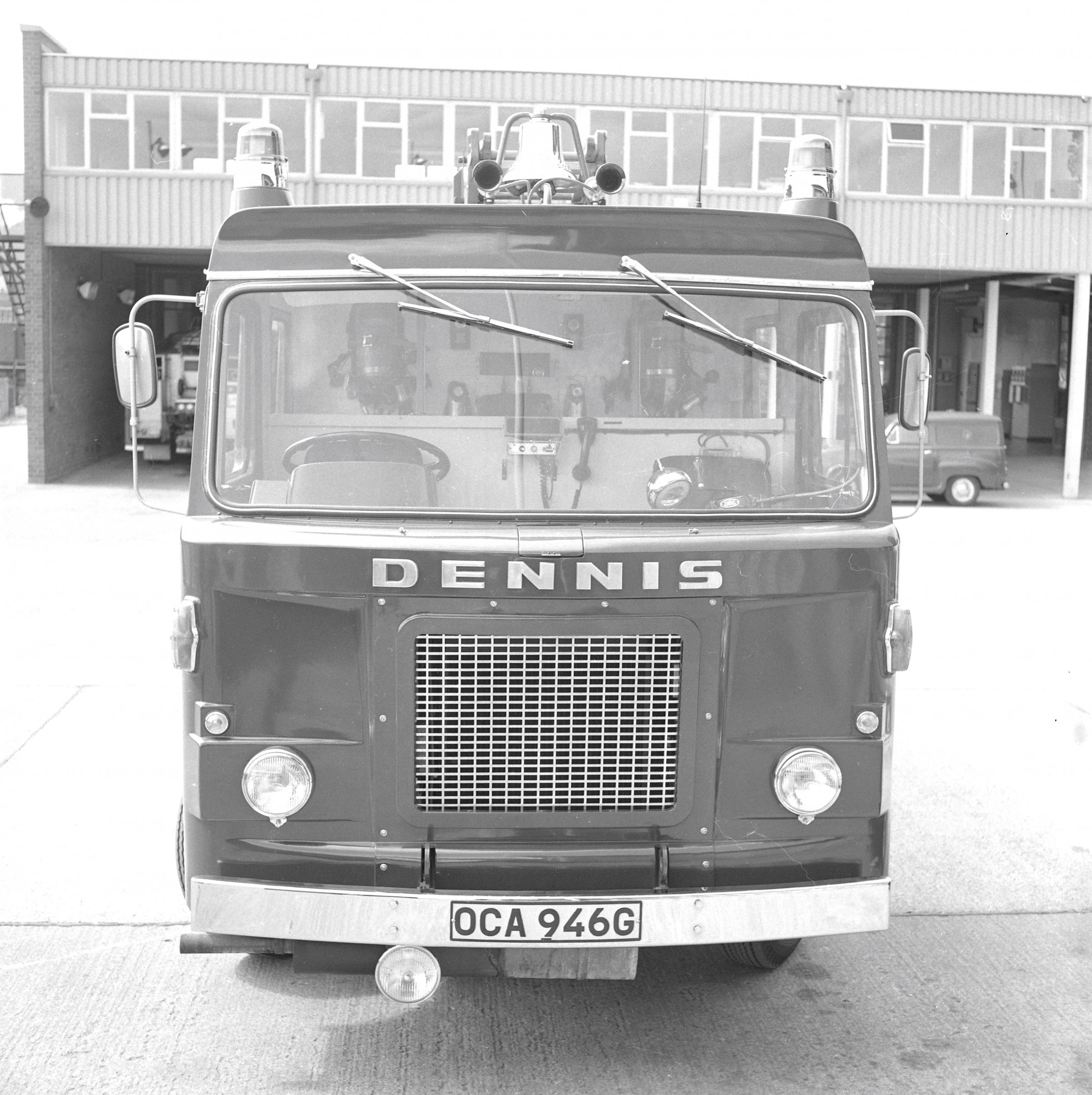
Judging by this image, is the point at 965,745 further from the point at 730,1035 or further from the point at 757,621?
the point at 757,621

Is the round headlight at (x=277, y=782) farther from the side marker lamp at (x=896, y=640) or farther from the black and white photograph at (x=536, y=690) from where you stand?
the side marker lamp at (x=896, y=640)

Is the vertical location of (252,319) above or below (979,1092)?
above

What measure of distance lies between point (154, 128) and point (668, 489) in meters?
23.7

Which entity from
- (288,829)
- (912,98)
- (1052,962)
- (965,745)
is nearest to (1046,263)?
(912,98)

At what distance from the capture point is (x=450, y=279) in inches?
165

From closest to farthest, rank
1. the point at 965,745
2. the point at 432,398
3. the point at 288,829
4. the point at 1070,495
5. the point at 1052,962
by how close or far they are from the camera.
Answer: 1. the point at 288,829
2. the point at 432,398
3. the point at 1052,962
4. the point at 965,745
5. the point at 1070,495

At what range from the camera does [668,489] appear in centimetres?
422

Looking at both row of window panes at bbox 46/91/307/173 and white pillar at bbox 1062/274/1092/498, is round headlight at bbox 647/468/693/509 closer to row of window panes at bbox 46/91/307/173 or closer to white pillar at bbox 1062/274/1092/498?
row of window panes at bbox 46/91/307/173

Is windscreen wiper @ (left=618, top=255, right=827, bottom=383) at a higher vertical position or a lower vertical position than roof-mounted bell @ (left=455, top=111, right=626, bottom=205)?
lower

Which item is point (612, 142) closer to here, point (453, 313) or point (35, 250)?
point (35, 250)

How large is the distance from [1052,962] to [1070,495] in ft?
75.2

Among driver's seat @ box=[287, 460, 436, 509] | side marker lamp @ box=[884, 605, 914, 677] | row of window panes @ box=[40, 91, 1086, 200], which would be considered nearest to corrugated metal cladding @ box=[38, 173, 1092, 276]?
row of window panes @ box=[40, 91, 1086, 200]

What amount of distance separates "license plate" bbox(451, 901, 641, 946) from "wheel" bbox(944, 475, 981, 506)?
21.3 meters

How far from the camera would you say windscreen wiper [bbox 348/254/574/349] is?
4.16m
